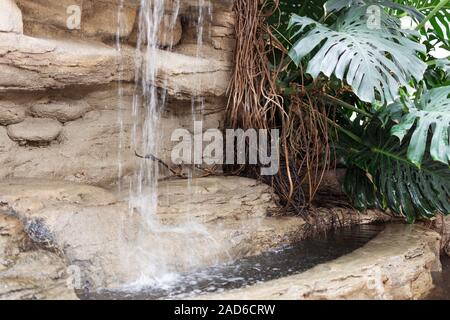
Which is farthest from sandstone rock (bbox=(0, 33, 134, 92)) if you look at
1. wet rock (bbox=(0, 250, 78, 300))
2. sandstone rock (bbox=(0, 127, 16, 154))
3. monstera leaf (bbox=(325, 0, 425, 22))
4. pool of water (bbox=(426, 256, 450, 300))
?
pool of water (bbox=(426, 256, 450, 300))

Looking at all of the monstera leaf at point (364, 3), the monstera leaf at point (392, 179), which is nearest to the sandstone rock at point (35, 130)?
the monstera leaf at point (364, 3)

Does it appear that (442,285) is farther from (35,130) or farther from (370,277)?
(35,130)

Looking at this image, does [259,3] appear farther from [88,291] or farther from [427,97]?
[88,291]

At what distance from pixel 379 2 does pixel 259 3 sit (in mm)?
747

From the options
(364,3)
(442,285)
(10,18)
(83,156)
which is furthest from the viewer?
(364,3)

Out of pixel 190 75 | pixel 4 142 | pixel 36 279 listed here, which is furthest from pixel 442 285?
pixel 4 142

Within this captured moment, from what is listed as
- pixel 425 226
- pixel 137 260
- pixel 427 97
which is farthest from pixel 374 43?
pixel 137 260

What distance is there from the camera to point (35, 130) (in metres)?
2.86

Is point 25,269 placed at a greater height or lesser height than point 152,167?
lesser

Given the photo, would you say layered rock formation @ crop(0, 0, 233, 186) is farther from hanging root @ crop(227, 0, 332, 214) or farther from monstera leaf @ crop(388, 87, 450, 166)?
monstera leaf @ crop(388, 87, 450, 166)

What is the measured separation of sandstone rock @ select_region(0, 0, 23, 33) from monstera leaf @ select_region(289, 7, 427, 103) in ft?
4.58

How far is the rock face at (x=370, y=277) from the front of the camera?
2.05 meters

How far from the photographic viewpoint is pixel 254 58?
3338mm

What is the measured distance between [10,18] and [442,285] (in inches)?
100
